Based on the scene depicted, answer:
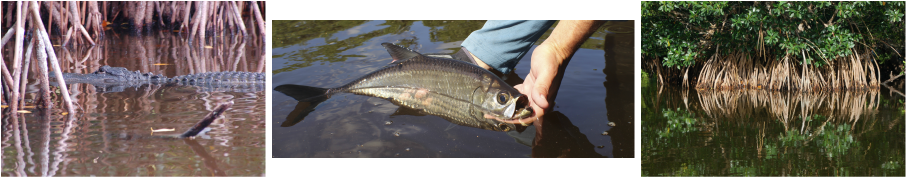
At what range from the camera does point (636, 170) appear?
2.64m

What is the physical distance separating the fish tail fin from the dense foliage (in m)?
5.84

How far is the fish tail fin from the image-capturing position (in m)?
2.78

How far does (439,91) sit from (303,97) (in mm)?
664

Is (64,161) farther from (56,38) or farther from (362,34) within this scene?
(56,38)

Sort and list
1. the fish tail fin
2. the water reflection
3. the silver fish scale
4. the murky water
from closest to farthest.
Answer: the fish tail fin, the silver fish scale, the murky water, the water reflection

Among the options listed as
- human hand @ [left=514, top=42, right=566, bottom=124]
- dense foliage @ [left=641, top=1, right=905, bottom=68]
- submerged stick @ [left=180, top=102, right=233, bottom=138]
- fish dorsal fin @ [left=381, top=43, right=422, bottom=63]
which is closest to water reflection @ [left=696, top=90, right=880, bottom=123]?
dense foliage @ [left=641, top=1, right=905, bottom=68]

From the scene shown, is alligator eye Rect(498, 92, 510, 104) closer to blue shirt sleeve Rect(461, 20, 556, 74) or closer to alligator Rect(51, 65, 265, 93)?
blue shirt sleeve Rect(461, 20, 556, 74)

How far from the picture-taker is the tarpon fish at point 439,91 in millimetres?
2846

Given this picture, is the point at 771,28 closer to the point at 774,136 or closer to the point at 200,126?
the point at 774,136

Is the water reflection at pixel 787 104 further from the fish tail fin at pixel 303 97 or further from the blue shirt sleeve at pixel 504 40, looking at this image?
the fish tail fin at pixel 303 97

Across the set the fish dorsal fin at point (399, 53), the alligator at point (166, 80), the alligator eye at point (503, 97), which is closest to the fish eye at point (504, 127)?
the alligator eye at point (503, 97)

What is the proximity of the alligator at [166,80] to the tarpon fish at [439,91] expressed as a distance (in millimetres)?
2495

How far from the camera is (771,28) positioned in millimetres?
8055

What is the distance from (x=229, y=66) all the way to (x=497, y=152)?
5250 mm
